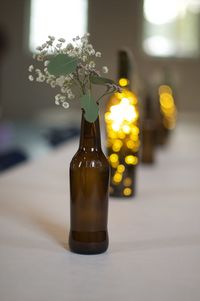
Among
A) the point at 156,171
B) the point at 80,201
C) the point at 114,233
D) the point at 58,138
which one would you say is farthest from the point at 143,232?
the point at 58,138

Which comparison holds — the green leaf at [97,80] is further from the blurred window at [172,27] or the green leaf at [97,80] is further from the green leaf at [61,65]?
the blurred window at [172,27]

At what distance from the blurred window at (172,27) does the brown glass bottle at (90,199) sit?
8.28 metres

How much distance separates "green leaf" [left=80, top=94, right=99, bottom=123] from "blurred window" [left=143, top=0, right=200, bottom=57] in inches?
328

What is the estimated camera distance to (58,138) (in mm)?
3232

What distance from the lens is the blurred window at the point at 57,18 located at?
9062 mm

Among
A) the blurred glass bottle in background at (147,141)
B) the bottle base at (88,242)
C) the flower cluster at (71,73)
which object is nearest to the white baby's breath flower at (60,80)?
the flower cluster at (71,73)

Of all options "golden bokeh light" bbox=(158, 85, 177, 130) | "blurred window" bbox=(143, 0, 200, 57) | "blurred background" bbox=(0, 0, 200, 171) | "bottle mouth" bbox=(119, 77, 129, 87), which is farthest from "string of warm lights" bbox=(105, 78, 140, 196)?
"blurred window" bbox=(143, 0, 200, 57)

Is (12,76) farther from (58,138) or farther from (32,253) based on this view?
(32,253)

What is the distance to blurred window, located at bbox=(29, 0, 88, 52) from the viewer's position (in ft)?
29.7

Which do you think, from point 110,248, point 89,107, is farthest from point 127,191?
point 89,107

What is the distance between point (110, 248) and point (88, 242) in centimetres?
6

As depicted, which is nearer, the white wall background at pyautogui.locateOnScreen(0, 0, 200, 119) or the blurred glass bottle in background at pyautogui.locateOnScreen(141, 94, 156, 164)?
the blurred glass bottle in background at pyautogui.locateOnScreen(141, 94, 156, 164)

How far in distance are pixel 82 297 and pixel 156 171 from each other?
139 centimetres

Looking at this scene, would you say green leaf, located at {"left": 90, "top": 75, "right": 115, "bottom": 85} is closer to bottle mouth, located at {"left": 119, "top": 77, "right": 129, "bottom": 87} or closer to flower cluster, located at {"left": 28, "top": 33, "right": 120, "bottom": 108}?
flower cluster, located at {"left": 28, "top": 33, "right": 120, "bottom": 108}
